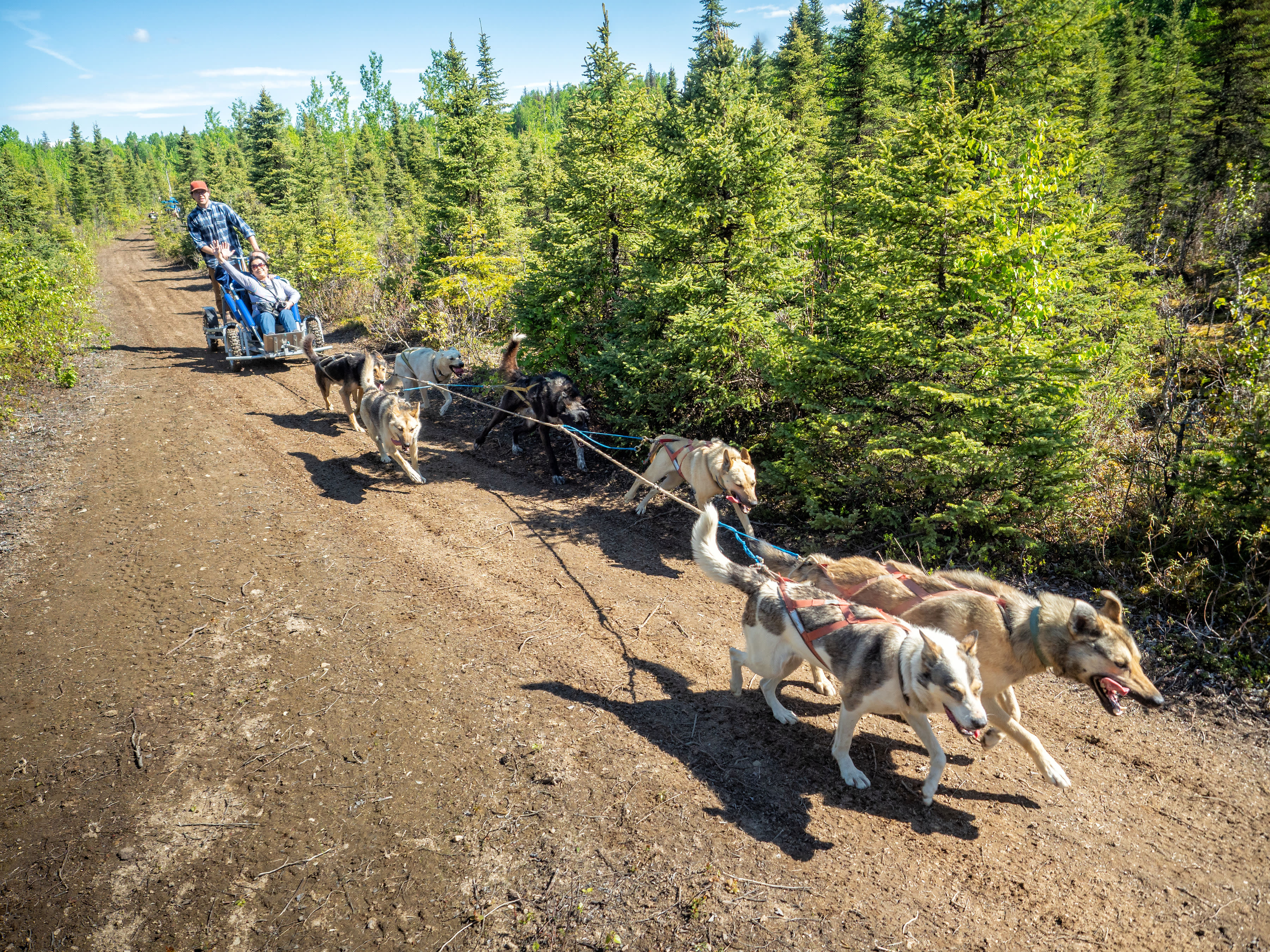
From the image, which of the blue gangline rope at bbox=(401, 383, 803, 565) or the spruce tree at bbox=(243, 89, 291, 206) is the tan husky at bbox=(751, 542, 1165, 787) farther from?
the spruce tree at bbox=(243, 89, 291, 206)

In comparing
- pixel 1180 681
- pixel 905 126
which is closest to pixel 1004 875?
pixel 1180 681

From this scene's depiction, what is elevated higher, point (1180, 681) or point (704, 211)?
point (704, 211)

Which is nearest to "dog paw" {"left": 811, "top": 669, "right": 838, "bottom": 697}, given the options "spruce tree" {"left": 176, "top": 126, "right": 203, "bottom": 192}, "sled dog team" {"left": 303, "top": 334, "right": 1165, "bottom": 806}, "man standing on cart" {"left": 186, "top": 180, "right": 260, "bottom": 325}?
"sled dog team" {"left": 303, "top": 334, "right": 1165, "bottom": 806}

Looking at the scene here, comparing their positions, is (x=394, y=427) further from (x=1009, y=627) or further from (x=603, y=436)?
(x=1009, y=627)

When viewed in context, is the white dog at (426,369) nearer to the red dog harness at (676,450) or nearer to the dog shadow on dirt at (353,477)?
the dog shadow on dirt at (353,477)

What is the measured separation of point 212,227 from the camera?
1470 centimetres

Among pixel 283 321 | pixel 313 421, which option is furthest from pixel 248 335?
pixel 313 421

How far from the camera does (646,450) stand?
10.6 m

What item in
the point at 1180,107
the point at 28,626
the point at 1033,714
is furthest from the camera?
the point at 1180,107

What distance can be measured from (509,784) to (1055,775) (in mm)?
3970

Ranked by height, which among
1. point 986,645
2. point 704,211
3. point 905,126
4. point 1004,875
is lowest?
point 1004,875

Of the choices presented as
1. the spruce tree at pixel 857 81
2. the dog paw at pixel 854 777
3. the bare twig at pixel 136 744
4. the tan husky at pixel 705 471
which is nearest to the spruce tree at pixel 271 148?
the spruce tree at pixel 857 81

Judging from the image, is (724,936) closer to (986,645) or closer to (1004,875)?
(1004,875)

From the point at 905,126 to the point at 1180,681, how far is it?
247 inches
